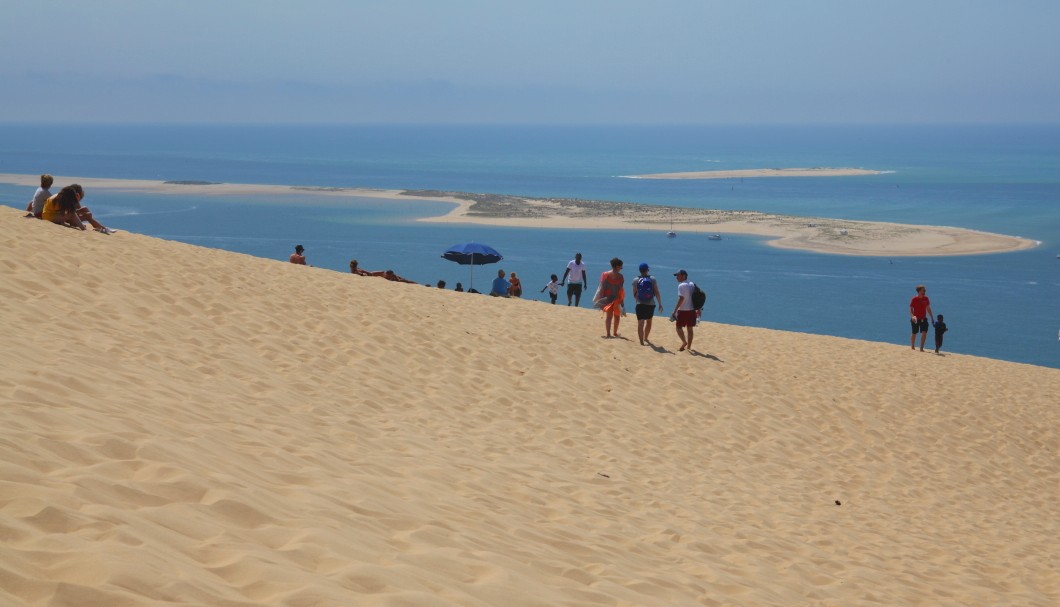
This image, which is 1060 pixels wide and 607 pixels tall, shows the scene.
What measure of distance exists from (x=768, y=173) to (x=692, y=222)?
69.6m

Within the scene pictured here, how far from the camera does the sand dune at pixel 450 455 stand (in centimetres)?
454

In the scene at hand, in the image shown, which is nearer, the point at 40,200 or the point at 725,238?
the point at 40,200

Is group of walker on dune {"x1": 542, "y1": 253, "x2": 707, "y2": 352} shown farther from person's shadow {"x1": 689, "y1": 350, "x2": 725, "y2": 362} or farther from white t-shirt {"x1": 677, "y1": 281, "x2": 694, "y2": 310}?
person's shadow {"x1": 689, "y1": 350, "x2": 725, "y2": 362}

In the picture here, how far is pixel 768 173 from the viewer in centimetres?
14388

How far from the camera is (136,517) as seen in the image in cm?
446

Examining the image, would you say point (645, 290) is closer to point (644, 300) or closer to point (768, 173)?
point (644, 300)

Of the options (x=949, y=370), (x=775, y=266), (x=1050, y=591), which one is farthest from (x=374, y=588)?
(x=775, y=266)

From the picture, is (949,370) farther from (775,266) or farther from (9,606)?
(775,266)

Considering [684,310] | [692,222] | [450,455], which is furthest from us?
[692,222]

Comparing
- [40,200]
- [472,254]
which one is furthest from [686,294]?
[472,254]

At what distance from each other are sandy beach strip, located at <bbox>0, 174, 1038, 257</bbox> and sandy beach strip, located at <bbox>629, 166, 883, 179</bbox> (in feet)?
155

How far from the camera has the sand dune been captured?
4543 mm

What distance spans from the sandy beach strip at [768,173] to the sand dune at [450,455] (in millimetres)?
121495

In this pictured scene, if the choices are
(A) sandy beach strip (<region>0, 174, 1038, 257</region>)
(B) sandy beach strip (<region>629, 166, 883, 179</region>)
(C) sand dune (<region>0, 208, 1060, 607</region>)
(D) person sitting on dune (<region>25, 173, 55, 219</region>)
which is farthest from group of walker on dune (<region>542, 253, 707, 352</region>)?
(B) sandy beach strip (<region>629, 166, 883, 179</region>)
